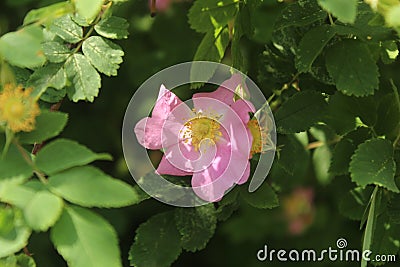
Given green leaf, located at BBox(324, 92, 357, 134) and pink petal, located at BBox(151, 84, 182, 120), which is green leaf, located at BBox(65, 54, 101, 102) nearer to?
pink petal, located at BBox(151, 84, 182, 120)

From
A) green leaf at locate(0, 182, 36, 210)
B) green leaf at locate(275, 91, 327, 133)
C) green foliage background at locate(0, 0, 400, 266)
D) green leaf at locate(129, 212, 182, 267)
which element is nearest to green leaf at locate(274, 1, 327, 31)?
green foliage background at locate(0, 0, 400, 266)

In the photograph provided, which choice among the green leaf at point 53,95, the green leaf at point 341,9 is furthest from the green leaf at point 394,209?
the green leaf at point 53,95

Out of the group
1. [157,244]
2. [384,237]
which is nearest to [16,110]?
[157,244]

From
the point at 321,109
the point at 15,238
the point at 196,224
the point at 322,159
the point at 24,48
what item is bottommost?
the point at 322,159

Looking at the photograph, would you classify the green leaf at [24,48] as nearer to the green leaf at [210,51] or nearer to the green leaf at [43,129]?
the green leaf at [43,129]

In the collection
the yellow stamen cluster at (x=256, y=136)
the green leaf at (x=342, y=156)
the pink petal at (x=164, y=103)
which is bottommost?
the green leaf at (x=342, y=156)

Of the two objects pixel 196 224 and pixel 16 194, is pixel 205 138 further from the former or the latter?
pixel 16 194

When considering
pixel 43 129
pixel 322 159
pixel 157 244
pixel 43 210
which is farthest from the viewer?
pixel 322 159
